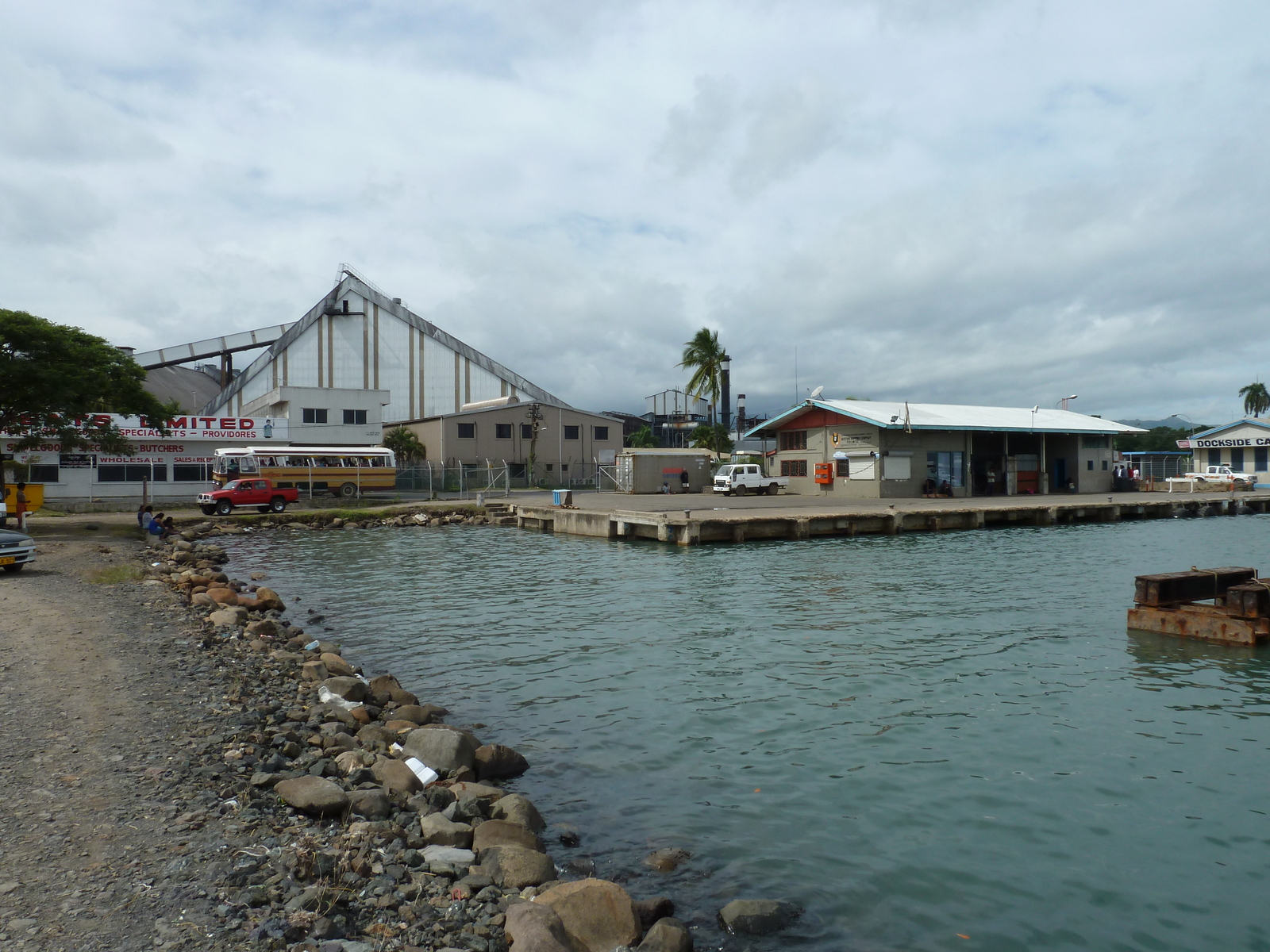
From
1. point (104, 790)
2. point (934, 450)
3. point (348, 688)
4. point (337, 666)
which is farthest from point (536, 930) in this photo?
point (934, 450)

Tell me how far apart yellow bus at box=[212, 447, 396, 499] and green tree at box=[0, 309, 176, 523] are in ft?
38.4

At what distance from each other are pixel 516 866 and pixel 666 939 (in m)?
1.18

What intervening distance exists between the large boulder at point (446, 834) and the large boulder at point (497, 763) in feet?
5.25

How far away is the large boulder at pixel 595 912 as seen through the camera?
4.92 m

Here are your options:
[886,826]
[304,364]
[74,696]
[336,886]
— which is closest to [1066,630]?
[886,826]

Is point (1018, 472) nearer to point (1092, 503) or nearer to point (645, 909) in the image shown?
point (1092, 503)

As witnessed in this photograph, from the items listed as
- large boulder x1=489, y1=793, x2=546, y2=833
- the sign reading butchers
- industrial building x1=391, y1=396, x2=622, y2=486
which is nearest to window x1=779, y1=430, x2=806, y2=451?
industrial building x1=391, y1=396, x2=622, y2=486

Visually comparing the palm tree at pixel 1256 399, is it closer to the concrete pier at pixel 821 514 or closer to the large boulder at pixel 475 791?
the concrete pier at pixel 821 514

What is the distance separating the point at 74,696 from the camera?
8.48 m

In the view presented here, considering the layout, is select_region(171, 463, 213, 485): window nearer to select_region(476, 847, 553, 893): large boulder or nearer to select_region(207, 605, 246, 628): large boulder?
select_region(207, 605, 246, 628): large boulder

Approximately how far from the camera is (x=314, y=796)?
6.34 m

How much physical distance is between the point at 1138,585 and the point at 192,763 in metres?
13.9

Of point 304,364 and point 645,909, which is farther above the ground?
point 304,364

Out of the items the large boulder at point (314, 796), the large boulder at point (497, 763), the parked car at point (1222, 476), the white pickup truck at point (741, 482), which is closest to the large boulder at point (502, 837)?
the large boulder at point (314, 796)
